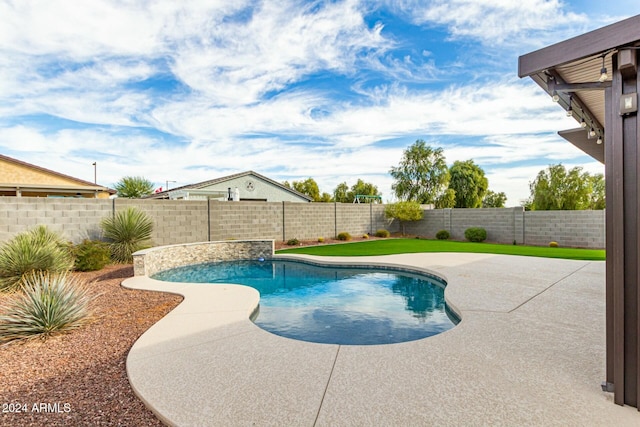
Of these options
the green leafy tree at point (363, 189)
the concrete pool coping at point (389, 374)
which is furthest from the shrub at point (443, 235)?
the green leafy tree at point (363, 189)

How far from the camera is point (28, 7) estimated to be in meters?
7.43

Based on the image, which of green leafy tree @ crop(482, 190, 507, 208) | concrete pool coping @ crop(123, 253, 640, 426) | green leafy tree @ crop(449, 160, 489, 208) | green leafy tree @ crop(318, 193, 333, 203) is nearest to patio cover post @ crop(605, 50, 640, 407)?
concrete pool coping @ crop(123, 253, 640, 426)

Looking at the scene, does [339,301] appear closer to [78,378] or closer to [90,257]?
[78,378]

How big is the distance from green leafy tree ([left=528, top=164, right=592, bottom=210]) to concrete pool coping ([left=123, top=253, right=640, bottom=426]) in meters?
21.1

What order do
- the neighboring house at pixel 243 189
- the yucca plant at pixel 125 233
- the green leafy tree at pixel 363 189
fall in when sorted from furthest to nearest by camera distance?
the green leafy tree at pixel 363 189 < the neighboring house at pixel 243 189 < the yucca plant at pixel 125 233

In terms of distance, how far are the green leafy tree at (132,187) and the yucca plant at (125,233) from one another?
52.7 feet

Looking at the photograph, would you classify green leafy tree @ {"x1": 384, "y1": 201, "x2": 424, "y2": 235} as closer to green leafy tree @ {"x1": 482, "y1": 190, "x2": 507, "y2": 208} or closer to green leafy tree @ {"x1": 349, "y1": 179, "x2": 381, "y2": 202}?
green leafy tree @ {"x1": 482, "y1": 190, "x2": 507, "y2": 208}

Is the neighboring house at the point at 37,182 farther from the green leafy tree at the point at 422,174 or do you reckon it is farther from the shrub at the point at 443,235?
the green leafy tree at the point at 422,174

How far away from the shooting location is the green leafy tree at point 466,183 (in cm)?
3609

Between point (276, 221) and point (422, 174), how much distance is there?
1956 cm

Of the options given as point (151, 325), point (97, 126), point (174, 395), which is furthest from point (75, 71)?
point (174, 395)

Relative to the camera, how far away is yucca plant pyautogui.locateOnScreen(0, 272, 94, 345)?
4207 mm

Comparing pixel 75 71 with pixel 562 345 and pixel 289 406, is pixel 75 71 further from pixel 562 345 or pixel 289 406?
pixel 562 345

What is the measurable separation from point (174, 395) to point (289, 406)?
1.05m
